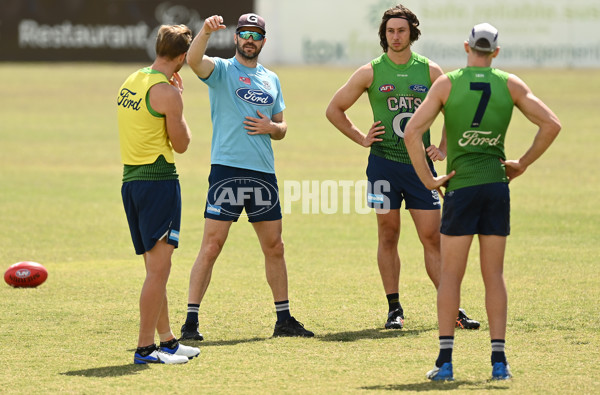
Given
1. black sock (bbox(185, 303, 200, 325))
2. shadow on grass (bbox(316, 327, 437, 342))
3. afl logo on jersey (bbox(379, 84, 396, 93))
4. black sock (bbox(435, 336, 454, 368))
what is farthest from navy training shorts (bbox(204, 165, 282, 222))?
black sock (bbox(435, 336, 454, 368))

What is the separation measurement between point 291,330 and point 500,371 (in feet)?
6.81

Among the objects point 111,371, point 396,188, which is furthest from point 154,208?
point 396,188

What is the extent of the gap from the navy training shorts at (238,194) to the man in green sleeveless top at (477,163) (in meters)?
1.80

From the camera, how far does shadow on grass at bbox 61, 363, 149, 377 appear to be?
6738mm

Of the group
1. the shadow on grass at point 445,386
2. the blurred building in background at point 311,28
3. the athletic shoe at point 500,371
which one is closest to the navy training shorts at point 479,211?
the athletic shoe at point 500,371

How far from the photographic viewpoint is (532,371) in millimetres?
6719

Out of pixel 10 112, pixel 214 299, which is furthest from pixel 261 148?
pixel 10 112

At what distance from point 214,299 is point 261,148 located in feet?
6.39

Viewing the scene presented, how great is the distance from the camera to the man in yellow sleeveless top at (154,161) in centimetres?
693

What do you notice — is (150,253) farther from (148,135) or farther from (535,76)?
(535,76)

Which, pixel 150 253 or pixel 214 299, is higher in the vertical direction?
pixel 150 253

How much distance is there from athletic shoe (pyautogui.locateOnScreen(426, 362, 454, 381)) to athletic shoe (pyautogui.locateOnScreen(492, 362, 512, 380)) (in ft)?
0.91

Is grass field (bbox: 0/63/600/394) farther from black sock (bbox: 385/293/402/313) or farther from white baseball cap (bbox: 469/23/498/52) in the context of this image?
white baseball cap (bbox: 469/23/498/52)

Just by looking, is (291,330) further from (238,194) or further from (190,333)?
(238,194)
